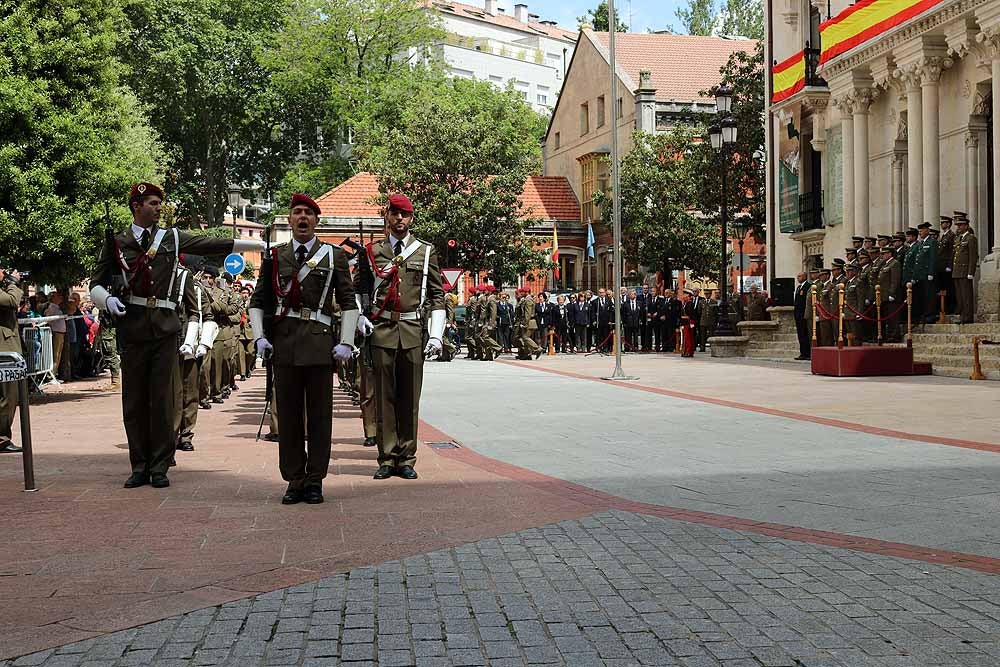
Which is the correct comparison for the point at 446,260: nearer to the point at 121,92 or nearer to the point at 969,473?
the point at 121,92

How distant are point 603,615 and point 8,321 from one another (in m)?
8.43

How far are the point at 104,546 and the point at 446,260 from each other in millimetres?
40529

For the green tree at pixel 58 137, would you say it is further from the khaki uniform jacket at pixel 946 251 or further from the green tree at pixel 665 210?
the green tree at pixel 665 210

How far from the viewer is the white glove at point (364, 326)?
8.98 metres

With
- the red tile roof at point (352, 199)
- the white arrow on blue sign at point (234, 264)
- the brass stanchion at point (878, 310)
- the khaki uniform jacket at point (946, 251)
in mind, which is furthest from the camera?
the red tile roof at point (352, 199)

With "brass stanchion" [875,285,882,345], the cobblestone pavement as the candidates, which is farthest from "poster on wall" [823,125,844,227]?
the cobblestone pavement

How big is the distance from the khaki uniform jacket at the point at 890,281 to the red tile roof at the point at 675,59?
113ft

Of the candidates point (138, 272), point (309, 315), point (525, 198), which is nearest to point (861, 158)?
point (138, 272)

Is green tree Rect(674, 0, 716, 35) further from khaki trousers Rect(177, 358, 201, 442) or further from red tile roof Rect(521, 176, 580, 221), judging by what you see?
khaki trousers Rect(177, 358, 201, 442)

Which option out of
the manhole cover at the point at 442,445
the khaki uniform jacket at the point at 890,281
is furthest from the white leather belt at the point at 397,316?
the khaki uniform jacket at the point at 890,281

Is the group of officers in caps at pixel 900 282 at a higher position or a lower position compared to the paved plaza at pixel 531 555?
higher

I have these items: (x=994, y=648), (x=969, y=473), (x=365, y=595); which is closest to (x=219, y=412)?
(x=969, y=473)

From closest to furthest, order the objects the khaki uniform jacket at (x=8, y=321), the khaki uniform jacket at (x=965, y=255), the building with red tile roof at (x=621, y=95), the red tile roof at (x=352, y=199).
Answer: the khaki uniform jacket at (x=8, y=321)
the khaki uniform jacket at (x=965, y=255)
the red tile roof at (x=352, y=199)
the building with red tile roof at (x=621, y=95)

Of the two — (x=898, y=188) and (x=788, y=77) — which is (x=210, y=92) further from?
(x=898, y=188)
